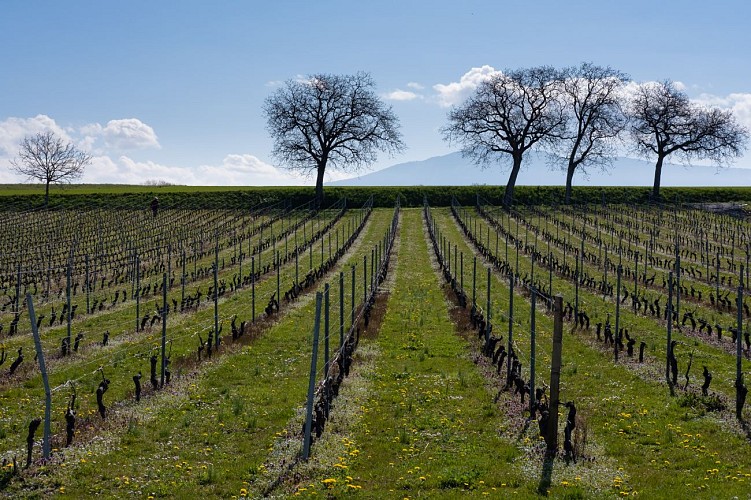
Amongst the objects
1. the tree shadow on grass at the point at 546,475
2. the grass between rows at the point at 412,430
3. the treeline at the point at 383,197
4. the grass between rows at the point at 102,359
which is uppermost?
the treeline at the point at 383,197

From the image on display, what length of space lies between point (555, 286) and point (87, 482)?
2332 centimetres

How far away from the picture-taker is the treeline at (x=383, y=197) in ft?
233

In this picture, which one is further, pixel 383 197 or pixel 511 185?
pixel 383 197

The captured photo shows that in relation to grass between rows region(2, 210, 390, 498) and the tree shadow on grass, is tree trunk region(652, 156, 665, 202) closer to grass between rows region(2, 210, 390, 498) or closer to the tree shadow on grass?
grass between rows region(2, 210, 390, 498)

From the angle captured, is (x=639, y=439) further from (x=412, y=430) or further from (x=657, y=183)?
(x=657, y=183)

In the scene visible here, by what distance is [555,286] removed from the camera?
98.2ft

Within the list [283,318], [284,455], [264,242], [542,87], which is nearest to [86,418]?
[284,455]

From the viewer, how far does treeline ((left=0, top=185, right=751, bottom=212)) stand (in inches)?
2798

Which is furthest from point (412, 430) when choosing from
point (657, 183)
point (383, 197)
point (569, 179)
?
point (657, 183)

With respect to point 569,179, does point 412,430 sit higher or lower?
lower

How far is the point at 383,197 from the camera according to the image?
245 ft

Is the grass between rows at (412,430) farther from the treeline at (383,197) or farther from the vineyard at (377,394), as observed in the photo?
the treeline at (383,197)

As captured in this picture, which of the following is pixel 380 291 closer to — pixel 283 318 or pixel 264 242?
pixel 283 318

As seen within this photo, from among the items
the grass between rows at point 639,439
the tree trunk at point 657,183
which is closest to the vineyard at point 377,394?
the grass between rows at point 639,439
